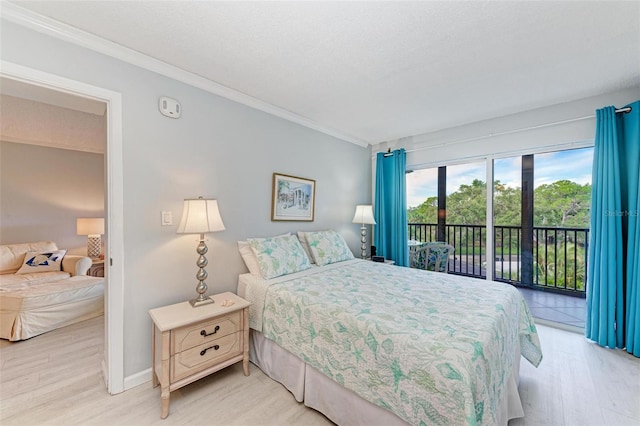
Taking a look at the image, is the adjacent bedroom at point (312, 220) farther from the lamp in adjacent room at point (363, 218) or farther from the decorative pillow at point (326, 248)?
the lamp in adjacent room at point (363, 218)

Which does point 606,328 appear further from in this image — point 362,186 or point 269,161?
point 269,161

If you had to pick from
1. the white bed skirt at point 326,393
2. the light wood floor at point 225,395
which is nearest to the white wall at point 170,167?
the light wood floor at point 225,395

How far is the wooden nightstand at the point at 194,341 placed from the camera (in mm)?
1653

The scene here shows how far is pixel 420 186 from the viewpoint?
4.02 meters

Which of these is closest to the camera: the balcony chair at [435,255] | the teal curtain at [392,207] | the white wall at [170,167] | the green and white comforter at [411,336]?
the green and white comforter at [411,336]

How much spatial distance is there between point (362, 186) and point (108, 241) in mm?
3339

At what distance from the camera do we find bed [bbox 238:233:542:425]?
1135mm

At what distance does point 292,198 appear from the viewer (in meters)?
3.11

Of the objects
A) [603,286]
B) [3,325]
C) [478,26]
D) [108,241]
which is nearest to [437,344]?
[478,26]

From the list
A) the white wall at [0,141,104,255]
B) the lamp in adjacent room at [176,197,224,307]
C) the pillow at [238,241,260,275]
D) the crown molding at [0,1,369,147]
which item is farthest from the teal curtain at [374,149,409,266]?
the white wall at [0,141,104,255]

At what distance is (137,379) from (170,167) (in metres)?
1.67

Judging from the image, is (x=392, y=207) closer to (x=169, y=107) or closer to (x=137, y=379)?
(x=169, y=107)

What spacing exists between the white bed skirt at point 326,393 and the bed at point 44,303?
2435 mm

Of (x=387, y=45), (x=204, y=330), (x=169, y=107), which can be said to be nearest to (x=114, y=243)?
(x=204, y=330)
